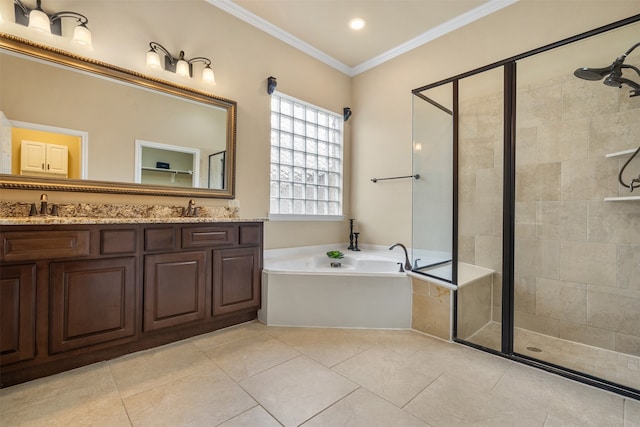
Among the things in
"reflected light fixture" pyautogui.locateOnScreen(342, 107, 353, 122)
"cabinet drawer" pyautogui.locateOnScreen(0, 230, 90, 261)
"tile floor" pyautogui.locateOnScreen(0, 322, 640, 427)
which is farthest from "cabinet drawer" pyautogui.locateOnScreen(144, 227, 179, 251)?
"reflected light fixture" pyautogui.locateOnScreen(342, 107, 353, 122)

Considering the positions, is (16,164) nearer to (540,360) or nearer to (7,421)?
(7,421)

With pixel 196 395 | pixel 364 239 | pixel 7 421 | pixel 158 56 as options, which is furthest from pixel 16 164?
pixel 364 239

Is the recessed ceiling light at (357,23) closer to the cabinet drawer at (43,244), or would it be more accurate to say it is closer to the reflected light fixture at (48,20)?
the reflected light fixture at (48,20)

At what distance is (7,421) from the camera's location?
1.29 meters

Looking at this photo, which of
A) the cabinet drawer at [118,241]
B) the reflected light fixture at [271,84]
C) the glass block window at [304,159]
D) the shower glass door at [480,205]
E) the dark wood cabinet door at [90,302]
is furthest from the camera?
the glass block window at [304,159]

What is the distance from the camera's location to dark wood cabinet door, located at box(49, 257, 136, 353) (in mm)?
1619

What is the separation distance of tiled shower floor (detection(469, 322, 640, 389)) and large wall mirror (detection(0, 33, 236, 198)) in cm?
251

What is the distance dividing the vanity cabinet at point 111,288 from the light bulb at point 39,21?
1307 mm

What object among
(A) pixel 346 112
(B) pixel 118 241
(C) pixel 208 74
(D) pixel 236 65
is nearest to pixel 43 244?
(B) pixel 118 241

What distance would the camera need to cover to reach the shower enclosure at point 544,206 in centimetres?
204

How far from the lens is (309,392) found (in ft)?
5.08

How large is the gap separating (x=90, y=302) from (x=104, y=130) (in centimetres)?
122

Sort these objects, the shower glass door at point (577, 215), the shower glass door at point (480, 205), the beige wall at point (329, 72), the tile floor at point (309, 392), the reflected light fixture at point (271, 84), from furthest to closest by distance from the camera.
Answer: the reflected light fixture at point (271, 84) < the shower glass door at point (480, 205) < the beige wall at point (329, 72) < the shower glass door at point (577, 215) < the tile floor at point (309, 392)

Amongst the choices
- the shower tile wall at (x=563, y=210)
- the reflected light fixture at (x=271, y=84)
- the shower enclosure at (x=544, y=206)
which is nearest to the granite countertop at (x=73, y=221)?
the reflected light fixture at (x=271, y=84)
